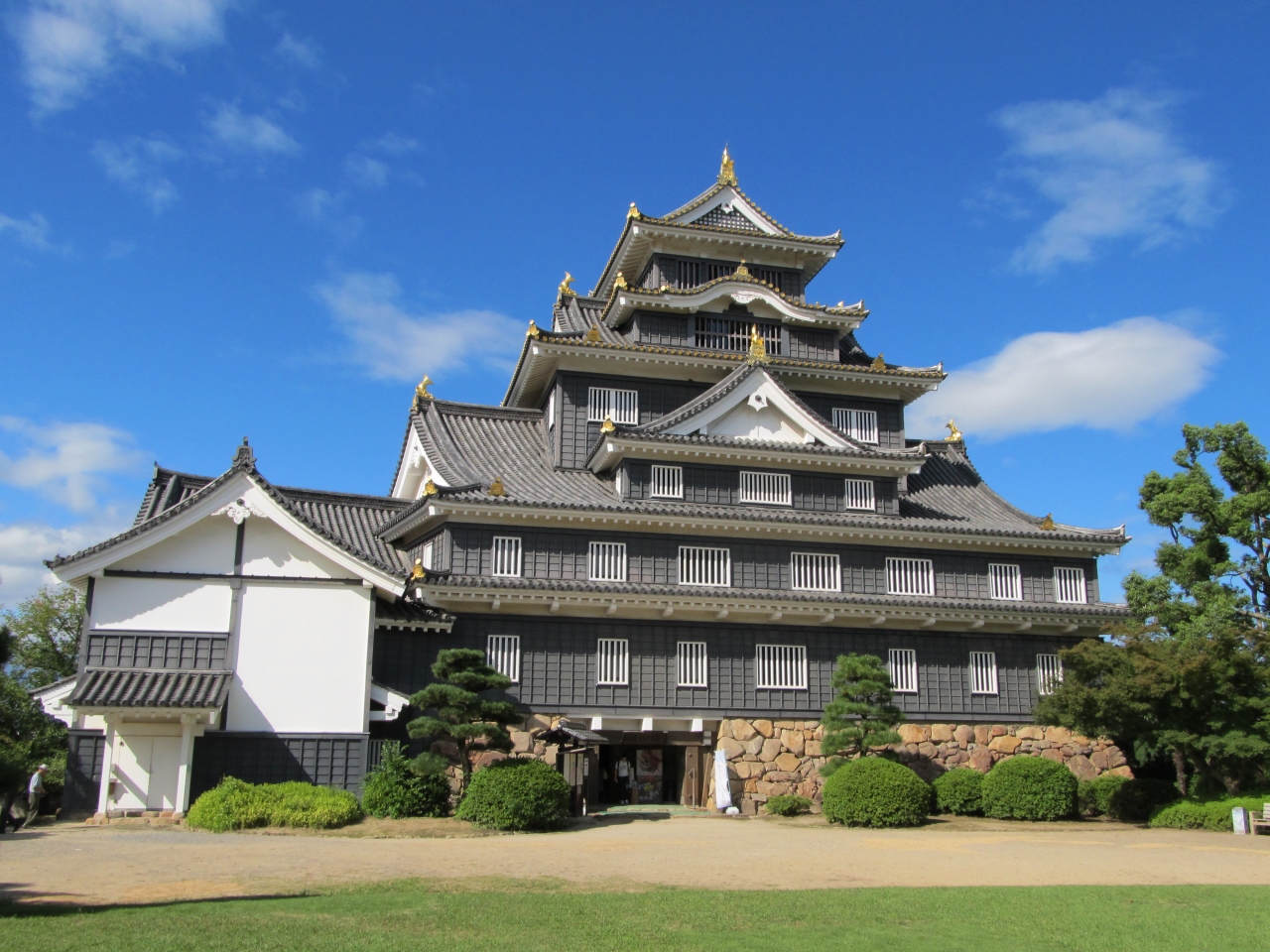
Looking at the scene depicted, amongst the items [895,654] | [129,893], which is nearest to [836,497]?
[895,654]

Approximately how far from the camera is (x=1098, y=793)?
91.8 feet

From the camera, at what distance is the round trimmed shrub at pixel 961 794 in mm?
25875

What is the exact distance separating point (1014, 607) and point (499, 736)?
621 inches

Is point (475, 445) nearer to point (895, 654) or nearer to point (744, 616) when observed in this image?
point (744, 616)

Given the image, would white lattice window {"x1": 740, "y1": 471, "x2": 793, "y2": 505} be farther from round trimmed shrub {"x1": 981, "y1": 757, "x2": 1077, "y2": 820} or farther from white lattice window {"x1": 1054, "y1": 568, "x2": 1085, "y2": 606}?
round trimmed shrub {"x1": 981, "y1": 757, "x2": 1077, "y2": 820}

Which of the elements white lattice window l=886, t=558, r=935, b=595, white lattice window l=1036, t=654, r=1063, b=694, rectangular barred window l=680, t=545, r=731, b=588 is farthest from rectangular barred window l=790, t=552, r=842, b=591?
white lattice window l=1036, t=654, r=1063, b=694

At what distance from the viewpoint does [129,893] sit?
12.7 m

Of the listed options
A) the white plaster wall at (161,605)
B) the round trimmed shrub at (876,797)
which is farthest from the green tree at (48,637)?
the round trimmed shrub at (876,797)

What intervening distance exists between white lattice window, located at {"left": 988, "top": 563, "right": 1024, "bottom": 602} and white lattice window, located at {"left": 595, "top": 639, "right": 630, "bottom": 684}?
37.4ft

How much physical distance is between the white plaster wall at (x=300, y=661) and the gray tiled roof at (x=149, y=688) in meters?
0.84

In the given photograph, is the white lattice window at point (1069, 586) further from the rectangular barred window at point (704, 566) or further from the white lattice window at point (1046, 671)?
the rectangular barred window at point (704, 566)

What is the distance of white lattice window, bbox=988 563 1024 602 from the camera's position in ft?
103

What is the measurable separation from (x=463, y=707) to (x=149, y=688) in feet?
22.0

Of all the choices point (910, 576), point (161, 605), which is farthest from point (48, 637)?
point (910, 576)
